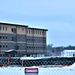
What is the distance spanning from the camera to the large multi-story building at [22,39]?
71.4 metres

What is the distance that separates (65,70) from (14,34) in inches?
2756

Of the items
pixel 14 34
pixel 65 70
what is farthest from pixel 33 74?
pixel 14 34

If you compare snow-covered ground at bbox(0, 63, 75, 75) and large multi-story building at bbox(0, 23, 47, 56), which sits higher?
large multi-story building at bbox(0, 23, 47, 56)

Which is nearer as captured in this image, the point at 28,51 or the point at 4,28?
the point at 4,28

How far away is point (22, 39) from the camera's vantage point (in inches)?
3223

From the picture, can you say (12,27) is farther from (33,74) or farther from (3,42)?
(33,74)

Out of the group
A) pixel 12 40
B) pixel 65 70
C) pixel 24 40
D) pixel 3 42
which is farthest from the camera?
pixel 24 40

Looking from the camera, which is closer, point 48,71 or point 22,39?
point 48,71

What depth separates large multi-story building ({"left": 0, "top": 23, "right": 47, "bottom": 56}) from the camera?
71438 millimetres

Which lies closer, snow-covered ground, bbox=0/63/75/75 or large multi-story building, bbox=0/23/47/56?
snow-covered ground, bbox=0/63/75/75

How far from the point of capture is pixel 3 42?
7012 cm

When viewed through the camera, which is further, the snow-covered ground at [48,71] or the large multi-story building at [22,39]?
the large multi-story building at [22,39]

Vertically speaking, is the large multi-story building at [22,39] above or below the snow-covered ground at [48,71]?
above

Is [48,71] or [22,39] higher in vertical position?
[22,39]
